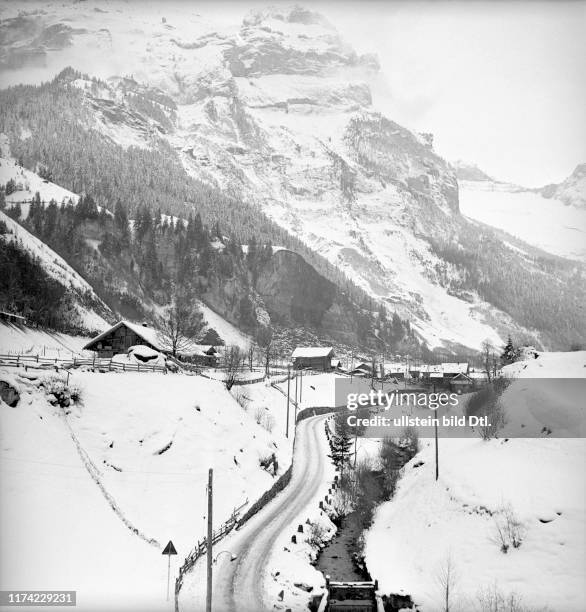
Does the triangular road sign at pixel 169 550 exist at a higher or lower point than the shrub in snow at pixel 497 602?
higher

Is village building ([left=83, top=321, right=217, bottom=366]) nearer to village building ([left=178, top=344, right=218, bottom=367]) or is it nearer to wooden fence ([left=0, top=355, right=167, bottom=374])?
wooden fence ([left=0, top=355, right=167, bottom=374])

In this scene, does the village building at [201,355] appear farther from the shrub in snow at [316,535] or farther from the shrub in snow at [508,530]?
the shrub in snow at [508,530]

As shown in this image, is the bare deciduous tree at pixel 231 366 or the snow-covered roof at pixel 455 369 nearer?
the bare deciduous tree at pixel 231 366

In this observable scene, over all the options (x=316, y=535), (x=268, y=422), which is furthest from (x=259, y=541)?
(x=268, y=422)

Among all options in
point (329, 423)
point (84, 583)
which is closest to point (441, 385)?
point (329, 423)

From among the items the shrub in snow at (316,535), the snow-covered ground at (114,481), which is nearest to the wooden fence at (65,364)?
the snow-covered ground at (114,481)

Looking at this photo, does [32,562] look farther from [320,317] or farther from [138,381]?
[320,317]
